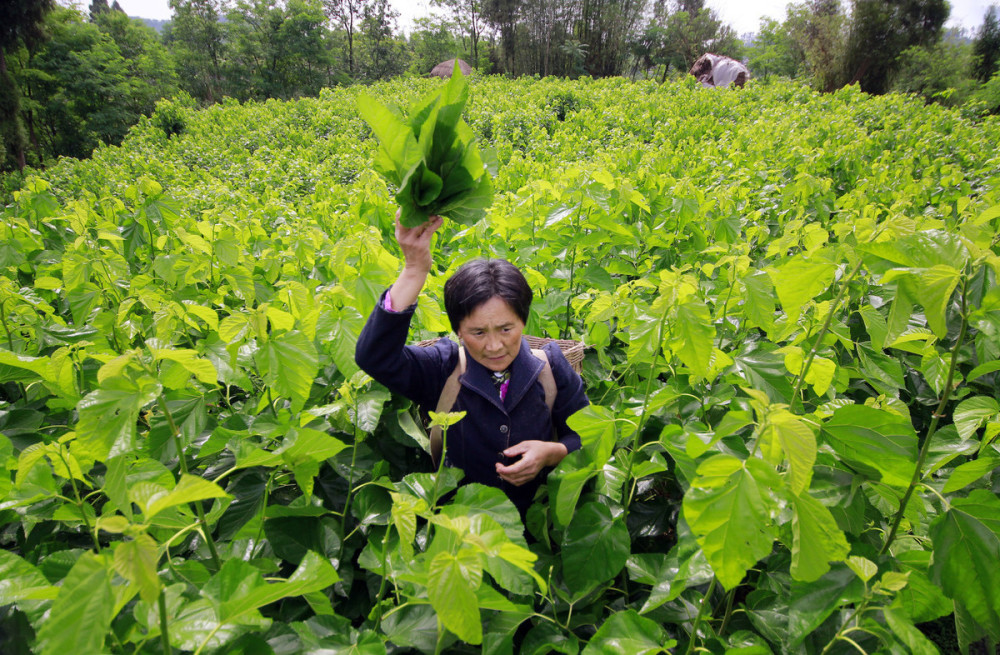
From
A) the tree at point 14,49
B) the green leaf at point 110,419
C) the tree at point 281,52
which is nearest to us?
the green leaf at point 110,419

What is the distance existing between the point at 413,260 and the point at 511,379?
0.51 m

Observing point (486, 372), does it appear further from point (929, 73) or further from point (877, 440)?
point (929, 73)

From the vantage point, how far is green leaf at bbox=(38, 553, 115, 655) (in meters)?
0.56

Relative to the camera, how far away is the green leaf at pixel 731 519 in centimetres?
69

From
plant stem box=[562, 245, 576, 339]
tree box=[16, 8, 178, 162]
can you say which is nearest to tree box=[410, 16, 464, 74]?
tree box=[16, 8, 178, 162]

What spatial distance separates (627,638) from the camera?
2.99 feet

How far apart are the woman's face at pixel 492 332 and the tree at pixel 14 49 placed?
25346 millimetres

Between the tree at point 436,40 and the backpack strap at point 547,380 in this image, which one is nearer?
the backpack strap at point 547,380

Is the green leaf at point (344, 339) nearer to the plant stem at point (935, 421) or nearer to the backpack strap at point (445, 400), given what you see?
the backpack strap at point (445, 400)

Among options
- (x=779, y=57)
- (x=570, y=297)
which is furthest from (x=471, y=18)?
(x=570, y=297)

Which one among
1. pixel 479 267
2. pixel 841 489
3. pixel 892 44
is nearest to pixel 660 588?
pixel 841 489

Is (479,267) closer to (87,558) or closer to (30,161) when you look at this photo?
(87,558)

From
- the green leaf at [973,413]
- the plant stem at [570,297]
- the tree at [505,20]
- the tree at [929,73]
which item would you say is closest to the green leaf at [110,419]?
the green leaf at [973,413]

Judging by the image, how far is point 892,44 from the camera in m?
23.0
